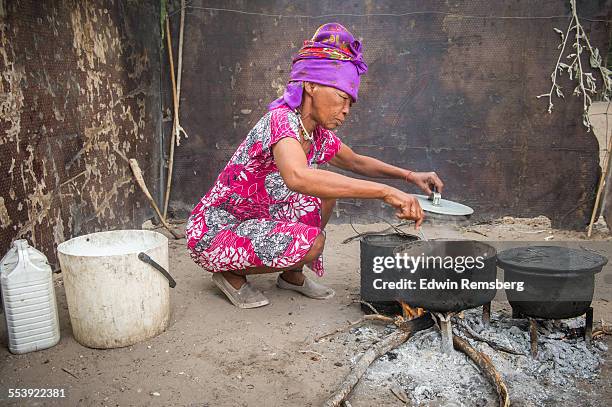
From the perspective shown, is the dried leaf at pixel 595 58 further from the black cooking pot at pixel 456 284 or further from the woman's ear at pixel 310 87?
the woman's ear at pixel 310 87

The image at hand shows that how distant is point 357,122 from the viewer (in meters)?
4.99

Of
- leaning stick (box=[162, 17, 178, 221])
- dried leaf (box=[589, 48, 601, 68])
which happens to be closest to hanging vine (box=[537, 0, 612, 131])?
dried leaf (box=[589, 48, 601, 68])

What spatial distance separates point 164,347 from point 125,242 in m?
0.64

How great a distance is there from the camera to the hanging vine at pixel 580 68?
14.8 feet

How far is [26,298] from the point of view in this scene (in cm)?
243

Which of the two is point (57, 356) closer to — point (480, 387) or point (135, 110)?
point (480, 387)

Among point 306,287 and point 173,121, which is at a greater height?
point 173,121

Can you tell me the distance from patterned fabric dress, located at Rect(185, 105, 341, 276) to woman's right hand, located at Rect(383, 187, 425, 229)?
0.74 metres

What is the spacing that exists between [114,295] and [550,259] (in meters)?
2.09

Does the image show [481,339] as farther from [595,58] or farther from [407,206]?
[595,58]

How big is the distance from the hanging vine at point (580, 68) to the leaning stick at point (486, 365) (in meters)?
3.11

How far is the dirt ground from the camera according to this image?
7.16 feet

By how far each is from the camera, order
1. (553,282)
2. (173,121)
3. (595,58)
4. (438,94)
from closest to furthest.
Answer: (553,282), (595,58), (438,94), (173,121)

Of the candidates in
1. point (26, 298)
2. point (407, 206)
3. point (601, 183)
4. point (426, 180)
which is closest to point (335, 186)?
point (407, 206)
